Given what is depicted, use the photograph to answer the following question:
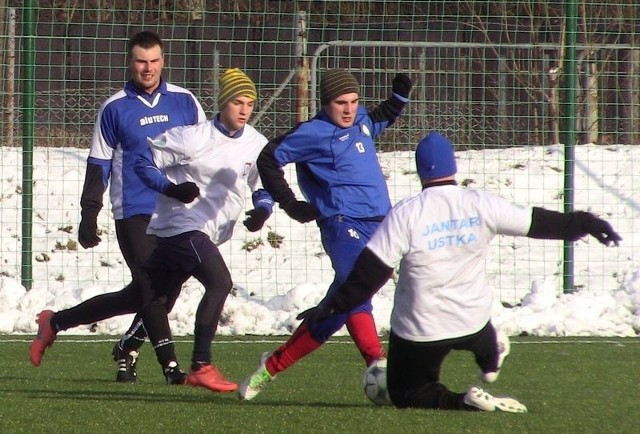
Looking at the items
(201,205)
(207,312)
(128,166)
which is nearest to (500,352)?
(207,312)

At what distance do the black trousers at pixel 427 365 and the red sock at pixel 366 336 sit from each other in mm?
683

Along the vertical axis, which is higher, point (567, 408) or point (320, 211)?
point (320, 211)

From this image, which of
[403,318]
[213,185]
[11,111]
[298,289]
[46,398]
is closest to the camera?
[403,318]

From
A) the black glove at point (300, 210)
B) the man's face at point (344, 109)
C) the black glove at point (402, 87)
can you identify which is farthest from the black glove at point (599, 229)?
the black glove at point (402, 87)

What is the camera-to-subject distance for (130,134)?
25.1 ft

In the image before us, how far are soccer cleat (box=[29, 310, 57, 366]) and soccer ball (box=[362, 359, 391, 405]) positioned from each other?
2051mm

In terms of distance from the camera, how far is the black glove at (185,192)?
269 inches

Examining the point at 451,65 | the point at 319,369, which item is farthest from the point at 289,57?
the point at 319,369

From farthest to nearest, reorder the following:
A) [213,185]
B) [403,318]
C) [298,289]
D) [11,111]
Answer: [11,111], [298,289], [213,185], [403,318]

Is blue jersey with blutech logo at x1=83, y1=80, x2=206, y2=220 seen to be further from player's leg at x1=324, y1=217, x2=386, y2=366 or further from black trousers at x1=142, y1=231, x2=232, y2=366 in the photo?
player's leg at x1=324, y1=217, x2=386, y2=366

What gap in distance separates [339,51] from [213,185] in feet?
18.9

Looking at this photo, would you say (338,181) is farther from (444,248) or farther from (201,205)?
(444,248)

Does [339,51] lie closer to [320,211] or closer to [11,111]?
[11,111]

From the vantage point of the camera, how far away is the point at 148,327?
736cm
